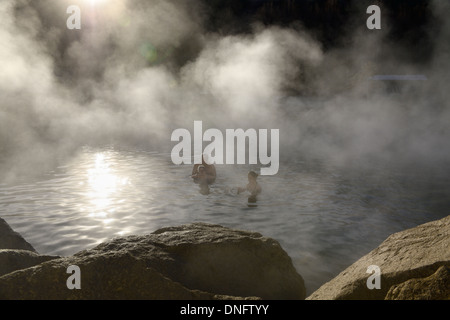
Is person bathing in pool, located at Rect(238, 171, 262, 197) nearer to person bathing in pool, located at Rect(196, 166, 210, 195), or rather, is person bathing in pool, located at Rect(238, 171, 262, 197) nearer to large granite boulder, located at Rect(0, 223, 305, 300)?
person bathing in pool, located at Rect(196, 166, 210, 195)

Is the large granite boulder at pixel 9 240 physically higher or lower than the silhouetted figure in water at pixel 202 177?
lower

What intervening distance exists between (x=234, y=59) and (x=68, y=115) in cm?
844

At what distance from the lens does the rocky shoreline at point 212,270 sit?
225 centimetres

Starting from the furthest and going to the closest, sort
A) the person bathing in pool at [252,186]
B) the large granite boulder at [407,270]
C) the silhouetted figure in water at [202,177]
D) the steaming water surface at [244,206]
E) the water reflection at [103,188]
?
the silhouetted figure in water at [202,177]
the person bathing in pool at [252,186]
the water reflection at [103,188]
the steaming water surface at [244,206]
the large granite boulder at [407,270]

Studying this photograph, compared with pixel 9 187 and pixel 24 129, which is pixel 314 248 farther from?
pixel 24 129

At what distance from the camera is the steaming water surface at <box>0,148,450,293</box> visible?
4805 millimetres

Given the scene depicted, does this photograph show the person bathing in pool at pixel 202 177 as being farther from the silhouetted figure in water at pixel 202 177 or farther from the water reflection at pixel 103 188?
the water reflection at pixel 103 188

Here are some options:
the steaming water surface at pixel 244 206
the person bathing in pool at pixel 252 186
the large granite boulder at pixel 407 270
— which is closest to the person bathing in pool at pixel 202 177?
the steaming water surface at pixel 244 206

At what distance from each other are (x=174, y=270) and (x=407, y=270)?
150 cm

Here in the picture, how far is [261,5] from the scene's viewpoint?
1931 cm

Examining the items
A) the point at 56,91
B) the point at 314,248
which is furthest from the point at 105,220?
the point at 56,91

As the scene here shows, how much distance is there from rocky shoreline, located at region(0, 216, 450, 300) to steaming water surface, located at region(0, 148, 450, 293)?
3.18ft

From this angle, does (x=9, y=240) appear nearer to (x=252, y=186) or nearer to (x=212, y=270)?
(x=212, y=270)

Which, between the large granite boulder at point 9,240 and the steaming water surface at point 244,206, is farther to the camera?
the steaming water surface at point 244,206
